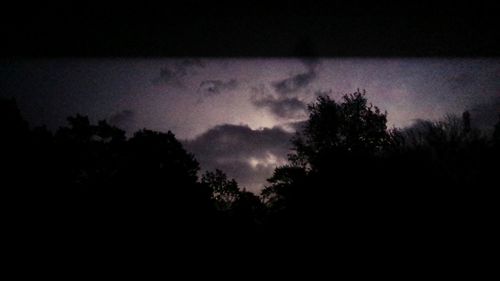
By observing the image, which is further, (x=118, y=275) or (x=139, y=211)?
(x=139, y=211)

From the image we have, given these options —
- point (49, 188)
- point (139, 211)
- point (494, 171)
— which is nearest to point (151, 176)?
point (139, 211)

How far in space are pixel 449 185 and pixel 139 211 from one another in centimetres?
1476

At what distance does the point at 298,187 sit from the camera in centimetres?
1047

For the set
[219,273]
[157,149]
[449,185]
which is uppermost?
[157,149]

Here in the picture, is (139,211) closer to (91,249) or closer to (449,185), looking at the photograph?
(91,249)

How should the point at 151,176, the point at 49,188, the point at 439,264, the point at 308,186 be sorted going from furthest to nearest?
the point at 151,176
the point at 49,188
the point at 308,186
the point at 439,264

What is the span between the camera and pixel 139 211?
1694 centimetres

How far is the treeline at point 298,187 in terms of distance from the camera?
7.51 metres

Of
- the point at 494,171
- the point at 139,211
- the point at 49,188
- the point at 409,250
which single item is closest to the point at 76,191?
the point at 49,188

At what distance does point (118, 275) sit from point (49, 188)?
21.2 ft

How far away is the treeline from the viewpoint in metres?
7.51

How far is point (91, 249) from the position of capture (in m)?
14.7

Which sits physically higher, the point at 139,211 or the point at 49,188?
the point at 49,188

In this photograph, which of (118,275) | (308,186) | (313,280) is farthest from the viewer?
(118,275)
